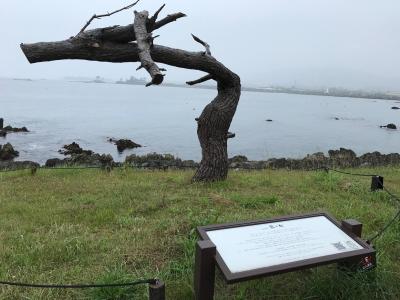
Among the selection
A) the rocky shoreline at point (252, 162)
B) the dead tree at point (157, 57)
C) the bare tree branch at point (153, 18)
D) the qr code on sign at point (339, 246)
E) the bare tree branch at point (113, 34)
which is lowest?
the rocky shoreline at point (252, 162)

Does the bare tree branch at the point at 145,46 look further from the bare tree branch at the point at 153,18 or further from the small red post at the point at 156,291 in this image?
the small red post at the point at 156,291

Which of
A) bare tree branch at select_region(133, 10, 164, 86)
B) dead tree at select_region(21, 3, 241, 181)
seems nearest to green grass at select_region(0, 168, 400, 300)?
dead tree at select_region(21, 3, 241, 181)

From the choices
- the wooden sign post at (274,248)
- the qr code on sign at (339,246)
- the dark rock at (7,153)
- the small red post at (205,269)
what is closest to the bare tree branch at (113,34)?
the wooden sign post at (274,248)

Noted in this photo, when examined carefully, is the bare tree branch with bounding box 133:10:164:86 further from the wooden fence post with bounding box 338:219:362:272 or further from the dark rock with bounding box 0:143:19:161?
the dark rock with bounding box 0:143:19:161

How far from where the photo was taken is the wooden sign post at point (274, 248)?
3.36 meters

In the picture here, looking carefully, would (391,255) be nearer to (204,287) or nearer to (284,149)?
(204,287)

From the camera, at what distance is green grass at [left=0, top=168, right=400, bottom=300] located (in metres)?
4.02

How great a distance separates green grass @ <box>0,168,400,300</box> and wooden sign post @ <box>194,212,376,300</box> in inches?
17.0

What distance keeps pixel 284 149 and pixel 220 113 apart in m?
25.2

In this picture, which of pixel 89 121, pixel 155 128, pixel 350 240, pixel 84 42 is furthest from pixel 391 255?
pixel 89 121

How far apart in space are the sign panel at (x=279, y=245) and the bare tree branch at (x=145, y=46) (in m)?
2.46

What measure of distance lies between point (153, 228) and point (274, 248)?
8.22 feet

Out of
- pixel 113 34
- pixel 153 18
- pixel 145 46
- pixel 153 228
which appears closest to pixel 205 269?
pixel 153 228

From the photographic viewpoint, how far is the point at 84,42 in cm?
672
